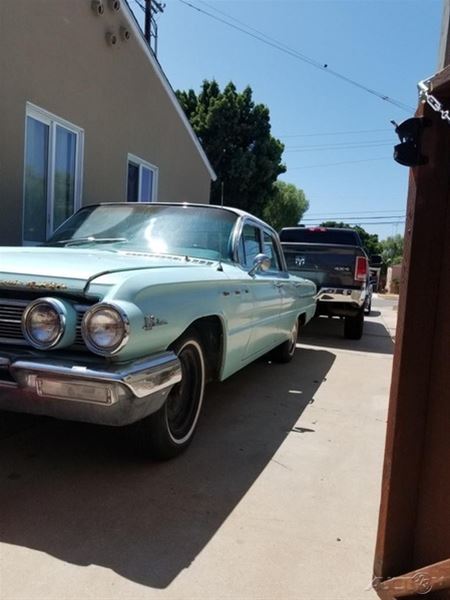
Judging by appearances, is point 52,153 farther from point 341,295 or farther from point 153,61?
point 341,295

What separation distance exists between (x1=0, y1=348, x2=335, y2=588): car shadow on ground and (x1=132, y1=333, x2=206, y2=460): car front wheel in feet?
0.42

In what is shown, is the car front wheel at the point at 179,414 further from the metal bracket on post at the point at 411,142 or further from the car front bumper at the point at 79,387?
the metal bracket on post at the point at 411,142

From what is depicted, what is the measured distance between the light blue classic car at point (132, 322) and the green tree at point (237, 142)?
61.7 ft

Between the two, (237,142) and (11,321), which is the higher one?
(237,142)

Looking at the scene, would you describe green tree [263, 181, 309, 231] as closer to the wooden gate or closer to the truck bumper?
the truck bumper

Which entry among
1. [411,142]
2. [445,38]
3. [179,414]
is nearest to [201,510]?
[179,414]

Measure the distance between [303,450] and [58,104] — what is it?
564 centimetres

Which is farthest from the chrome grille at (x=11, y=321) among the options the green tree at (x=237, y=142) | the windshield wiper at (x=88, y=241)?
the green tree at (x=237, y=142)

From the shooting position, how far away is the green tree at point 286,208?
136ft

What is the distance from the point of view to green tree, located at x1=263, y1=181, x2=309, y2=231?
4159cm

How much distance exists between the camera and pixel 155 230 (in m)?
4.18

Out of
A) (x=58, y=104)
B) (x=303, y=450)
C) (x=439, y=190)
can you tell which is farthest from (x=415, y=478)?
(x=58, y=104)

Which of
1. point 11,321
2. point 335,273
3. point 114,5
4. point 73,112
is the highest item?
point 114,5

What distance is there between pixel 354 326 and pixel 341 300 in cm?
104
